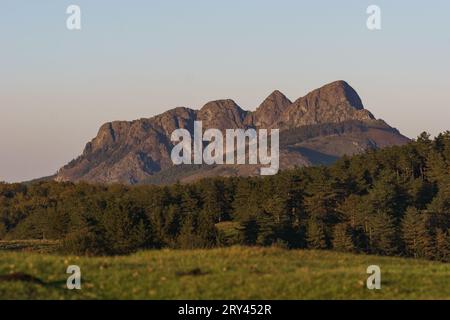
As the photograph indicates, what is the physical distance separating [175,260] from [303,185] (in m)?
150

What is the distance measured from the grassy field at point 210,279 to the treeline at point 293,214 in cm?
10432

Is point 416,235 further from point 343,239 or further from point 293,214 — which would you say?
point 293,214

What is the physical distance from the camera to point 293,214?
575ft

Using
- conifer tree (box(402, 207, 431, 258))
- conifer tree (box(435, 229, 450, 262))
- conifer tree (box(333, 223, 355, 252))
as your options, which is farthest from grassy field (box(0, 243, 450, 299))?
conifer tree (box(402, 207, 431, 258))

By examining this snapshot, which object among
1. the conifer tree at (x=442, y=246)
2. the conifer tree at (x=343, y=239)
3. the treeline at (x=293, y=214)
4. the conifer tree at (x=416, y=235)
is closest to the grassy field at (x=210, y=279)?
the treeline at (x=293, y=214)

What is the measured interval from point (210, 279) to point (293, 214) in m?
149

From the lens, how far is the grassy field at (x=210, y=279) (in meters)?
25.2

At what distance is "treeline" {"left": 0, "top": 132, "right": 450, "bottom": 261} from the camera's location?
5842 inches

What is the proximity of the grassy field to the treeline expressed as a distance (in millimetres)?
104322

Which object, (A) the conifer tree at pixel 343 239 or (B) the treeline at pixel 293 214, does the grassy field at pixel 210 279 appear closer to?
(B) the treeline at pixel 293 214
